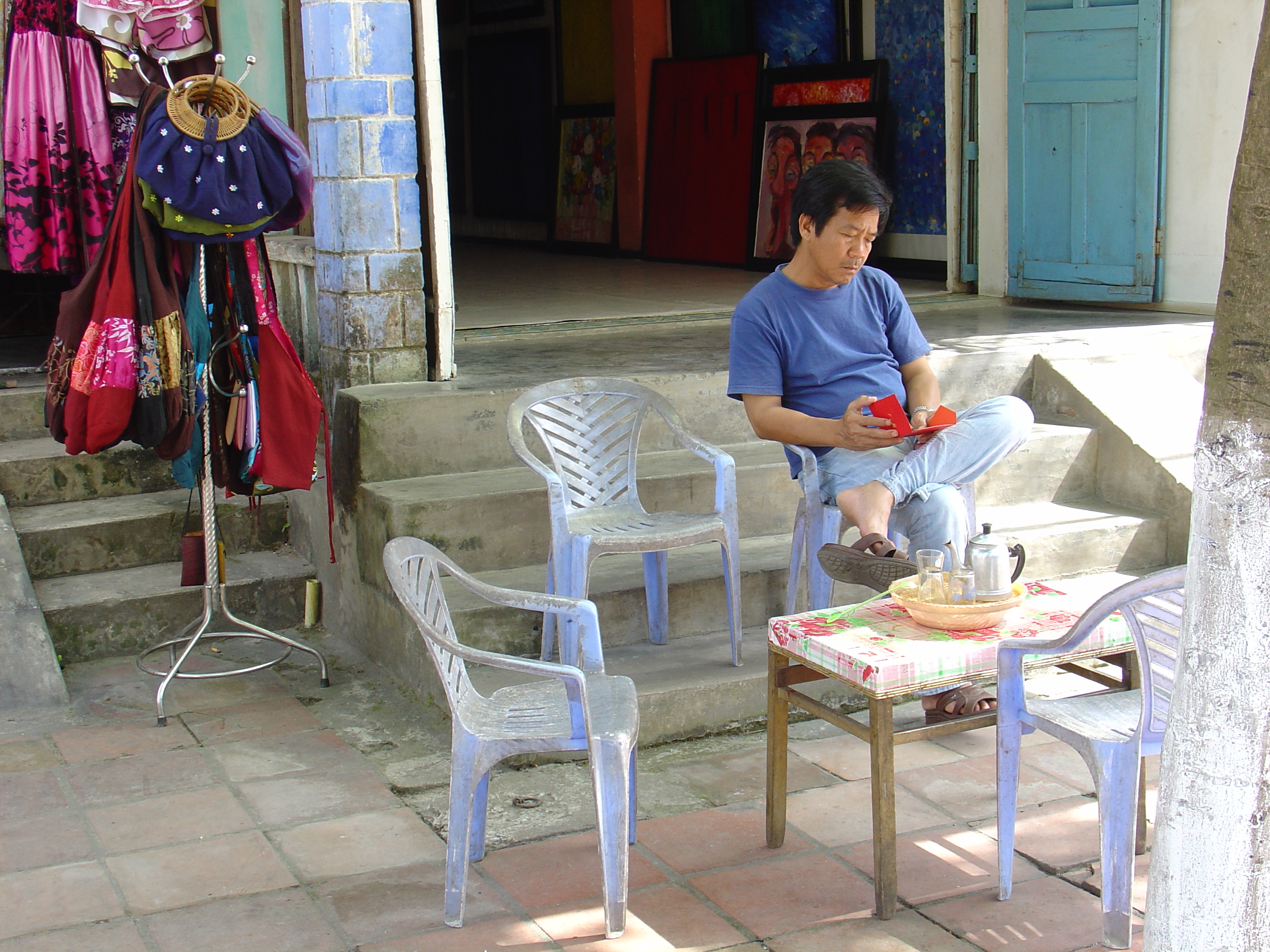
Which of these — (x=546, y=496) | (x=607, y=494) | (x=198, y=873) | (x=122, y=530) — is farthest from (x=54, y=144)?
(x=198, y=873)

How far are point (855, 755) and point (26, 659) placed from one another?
2609 mm

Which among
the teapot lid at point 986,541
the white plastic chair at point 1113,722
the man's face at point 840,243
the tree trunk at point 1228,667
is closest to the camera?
the tree trunk at point 1228,667

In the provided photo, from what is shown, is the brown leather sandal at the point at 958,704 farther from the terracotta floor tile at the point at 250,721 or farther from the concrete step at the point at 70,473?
the concrete step at the point at 70,473

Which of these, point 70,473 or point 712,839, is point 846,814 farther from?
point 70,473

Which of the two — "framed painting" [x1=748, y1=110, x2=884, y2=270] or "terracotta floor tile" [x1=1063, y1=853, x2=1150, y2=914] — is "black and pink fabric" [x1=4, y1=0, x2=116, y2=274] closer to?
"terracotta floor tile" [x1=1063, y1=853, x2=1150, y2=914]

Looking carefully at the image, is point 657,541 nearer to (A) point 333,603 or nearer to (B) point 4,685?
(A) point 333,603

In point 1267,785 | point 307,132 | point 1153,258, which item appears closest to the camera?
point 1267,785

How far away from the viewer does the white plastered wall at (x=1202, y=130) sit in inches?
256

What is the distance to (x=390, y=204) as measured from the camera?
4984mm

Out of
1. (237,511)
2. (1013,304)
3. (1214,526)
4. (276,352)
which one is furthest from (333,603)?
(1013,304)

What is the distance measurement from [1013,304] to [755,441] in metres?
2.83

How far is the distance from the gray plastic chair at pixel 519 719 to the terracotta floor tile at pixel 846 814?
500 millimetres

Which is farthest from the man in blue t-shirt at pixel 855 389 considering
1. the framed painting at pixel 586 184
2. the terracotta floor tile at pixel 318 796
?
the framed painting at pixel 586 184

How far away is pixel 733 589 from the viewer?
4.16m
